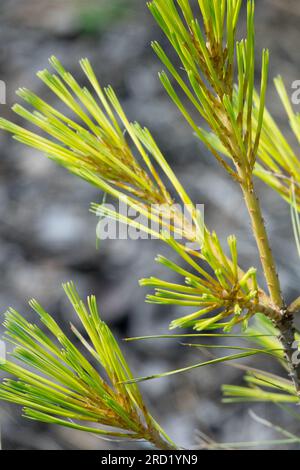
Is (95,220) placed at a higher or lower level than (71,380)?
higher

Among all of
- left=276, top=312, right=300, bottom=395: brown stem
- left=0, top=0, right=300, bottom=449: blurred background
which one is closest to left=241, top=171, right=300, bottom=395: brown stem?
left=276, top=312, right=300, bottom=395: brown stem

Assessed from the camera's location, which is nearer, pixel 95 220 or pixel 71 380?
pixel 71 380

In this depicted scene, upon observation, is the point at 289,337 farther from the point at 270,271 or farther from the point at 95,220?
the point at 95,220

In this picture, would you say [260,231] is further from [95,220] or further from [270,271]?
[95,220]

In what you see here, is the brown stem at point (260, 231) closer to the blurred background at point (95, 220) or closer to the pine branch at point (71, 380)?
the pine branch at point (71, 380)

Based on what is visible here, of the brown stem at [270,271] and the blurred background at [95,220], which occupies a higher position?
the blurred background at [95,220]

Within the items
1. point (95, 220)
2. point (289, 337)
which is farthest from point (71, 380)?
point (95, 220)

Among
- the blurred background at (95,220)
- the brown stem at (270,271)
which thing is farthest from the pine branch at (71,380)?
the blurred background at (95,220)

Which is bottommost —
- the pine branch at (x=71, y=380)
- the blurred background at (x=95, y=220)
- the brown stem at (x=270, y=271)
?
the pine branch at (x=71, y=380)

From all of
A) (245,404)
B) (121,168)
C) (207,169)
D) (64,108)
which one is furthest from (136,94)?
(121,168)
